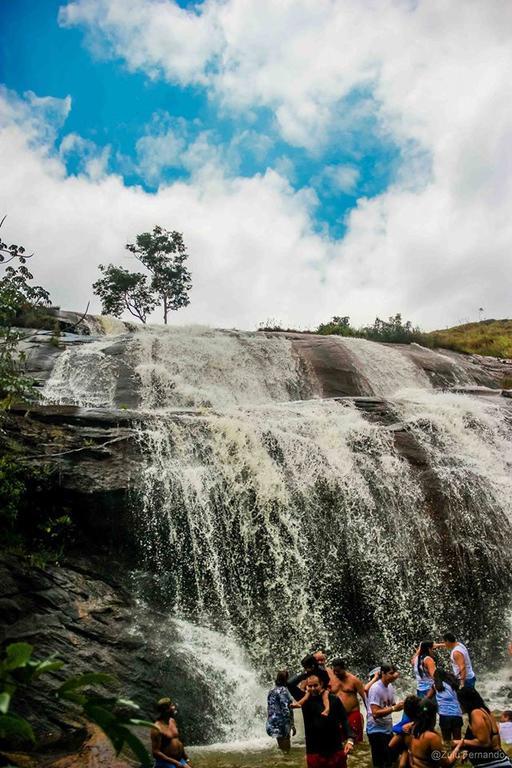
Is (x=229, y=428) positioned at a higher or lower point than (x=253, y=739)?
higher

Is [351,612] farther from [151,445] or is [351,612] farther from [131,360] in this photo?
[131,360]

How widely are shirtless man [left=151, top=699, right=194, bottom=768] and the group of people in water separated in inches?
59.1

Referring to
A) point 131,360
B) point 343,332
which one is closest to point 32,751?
point 131,360

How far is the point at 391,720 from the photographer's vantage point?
25.0ft

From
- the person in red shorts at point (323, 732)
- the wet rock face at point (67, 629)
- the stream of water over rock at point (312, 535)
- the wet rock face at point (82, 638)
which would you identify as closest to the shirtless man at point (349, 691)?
the stream of water over rock at point (312, 535)

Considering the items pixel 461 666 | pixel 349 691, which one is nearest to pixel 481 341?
pixel 461 666

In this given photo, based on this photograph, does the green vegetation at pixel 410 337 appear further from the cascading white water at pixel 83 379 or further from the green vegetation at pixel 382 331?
the cascading white water at pixel 83 379

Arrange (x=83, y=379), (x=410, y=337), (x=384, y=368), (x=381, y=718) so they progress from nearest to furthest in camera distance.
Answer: (x=381, y=718)
(x=83, y=379)
(x=384, y=368)
(x=410, y=337)

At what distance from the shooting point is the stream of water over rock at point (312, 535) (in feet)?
36.9

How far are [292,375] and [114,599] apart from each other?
14.6 meters

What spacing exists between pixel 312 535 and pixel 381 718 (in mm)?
5457

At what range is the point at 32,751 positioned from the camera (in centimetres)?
779

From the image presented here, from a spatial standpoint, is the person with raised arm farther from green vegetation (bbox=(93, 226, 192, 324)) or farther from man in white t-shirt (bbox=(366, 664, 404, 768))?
green vegetation (bbox=(93, 226, 192, 324))

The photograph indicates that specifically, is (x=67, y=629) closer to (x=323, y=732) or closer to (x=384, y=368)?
(x=323, y=732)
